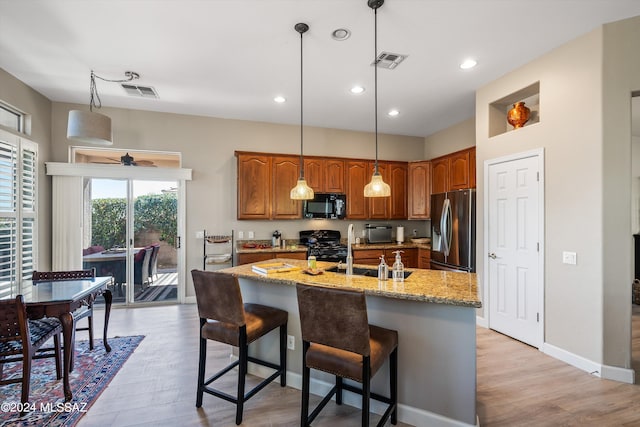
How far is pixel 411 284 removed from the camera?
222 centimetres

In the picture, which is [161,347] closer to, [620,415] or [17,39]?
[17,39]

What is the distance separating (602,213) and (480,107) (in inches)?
75.2

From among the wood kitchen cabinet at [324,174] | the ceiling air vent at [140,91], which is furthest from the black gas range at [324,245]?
the ceiling air vent at [140,91]

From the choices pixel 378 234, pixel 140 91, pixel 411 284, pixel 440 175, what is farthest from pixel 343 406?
pixel 140 91

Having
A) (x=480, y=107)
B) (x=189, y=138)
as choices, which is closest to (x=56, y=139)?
(x=189, y=138)

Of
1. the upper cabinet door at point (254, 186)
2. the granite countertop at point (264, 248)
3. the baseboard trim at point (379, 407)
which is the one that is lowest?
the baseboard trim at point (379, 407)

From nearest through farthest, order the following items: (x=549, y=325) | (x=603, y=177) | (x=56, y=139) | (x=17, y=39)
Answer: (x=603, y=177) → (x=17, y=39) → (x=549, y=325) → (x=56, y=139)

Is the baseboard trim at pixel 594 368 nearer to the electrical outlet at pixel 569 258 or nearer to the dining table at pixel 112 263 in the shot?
the electrical outlet at pixel 569 258

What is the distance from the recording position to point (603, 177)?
270 cm

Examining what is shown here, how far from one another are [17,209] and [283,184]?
3390 millimetres

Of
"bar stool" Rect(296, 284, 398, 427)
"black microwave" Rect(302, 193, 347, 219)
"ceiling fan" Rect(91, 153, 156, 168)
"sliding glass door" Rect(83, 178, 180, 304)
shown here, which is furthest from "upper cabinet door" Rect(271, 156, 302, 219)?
"bar stool" Rect(296, 284, 398, 427)

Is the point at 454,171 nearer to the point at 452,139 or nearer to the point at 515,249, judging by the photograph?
the point at 452,139

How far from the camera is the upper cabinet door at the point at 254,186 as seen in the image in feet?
16.3

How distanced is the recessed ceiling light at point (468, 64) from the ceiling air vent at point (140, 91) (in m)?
3.78
